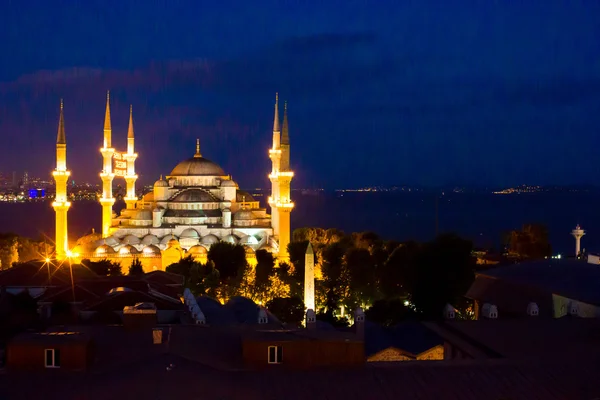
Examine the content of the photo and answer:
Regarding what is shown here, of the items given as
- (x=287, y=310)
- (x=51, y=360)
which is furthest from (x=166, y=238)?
(x=51, y=360)

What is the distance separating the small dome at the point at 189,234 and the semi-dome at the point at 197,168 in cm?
636

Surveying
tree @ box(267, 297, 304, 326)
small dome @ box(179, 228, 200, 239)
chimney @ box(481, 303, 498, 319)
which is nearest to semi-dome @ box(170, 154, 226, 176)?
small dome @ box(179, 228, 200, 239)

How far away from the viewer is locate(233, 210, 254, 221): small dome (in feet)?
136

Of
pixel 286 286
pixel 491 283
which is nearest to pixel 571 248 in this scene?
pixel 286 286

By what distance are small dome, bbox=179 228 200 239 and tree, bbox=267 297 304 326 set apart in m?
14.0

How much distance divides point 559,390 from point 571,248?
69339 millimetres

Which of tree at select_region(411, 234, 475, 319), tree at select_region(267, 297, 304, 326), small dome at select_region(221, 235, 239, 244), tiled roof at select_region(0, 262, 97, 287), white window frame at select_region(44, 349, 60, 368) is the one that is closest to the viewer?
white window frame at select_region(44, 349, 60, 368)

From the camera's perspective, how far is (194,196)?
42938 millimetres

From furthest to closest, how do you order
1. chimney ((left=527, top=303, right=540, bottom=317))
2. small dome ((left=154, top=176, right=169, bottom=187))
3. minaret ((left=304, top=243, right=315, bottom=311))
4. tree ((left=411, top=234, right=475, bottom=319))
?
small dome ((left=154, top=176, right=169, bottom=187)), minaret ((left=304, top=243, right=315, bottom=311)), tree ((left=411, top=234, right=475, bottom=319)), chimney ((left=527, top=303, right=540, bottom=317))

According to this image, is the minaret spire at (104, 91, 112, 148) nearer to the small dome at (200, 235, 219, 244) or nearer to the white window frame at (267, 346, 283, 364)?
the small dome at (200, 235, 219, 244)

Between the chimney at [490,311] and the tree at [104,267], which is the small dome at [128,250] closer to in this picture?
the tree at [104,267]

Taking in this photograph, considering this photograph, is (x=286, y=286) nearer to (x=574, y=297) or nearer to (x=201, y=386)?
(x=574, y=297)

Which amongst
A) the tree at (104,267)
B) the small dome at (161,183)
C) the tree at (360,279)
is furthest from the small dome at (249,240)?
the tree at (104,267)

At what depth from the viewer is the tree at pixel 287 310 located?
24859mm
